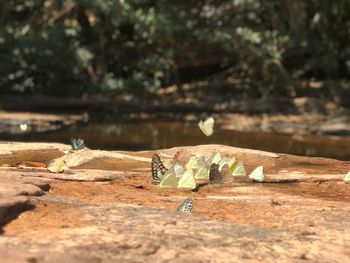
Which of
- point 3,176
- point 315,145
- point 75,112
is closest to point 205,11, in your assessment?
point 75,112

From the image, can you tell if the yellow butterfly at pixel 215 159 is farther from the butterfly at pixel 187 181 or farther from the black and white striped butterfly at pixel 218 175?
the butterfly at pixel 187 181

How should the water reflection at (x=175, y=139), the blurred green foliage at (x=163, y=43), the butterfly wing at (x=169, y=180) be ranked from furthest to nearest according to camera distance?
the blurred green foliage at (x=163, y=43)
the water reflection at (x=175, y=139)
the butterfly wing at (x=169, y=180)

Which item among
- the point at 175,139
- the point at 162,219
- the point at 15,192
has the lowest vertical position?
the point at 162,219

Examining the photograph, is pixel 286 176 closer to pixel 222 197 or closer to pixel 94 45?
pixel 222 197

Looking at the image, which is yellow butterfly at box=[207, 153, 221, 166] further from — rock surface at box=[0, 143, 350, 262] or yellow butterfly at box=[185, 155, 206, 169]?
rock surface at box=[0, 143, 350, 262]

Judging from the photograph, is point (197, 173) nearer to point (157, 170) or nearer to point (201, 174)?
point (201, 174)

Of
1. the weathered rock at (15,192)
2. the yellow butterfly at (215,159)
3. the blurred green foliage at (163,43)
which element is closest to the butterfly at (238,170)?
the yellow butterfly at (215,159)

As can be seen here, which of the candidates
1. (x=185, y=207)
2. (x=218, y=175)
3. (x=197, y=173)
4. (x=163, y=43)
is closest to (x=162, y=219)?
(x=185, y=207)
